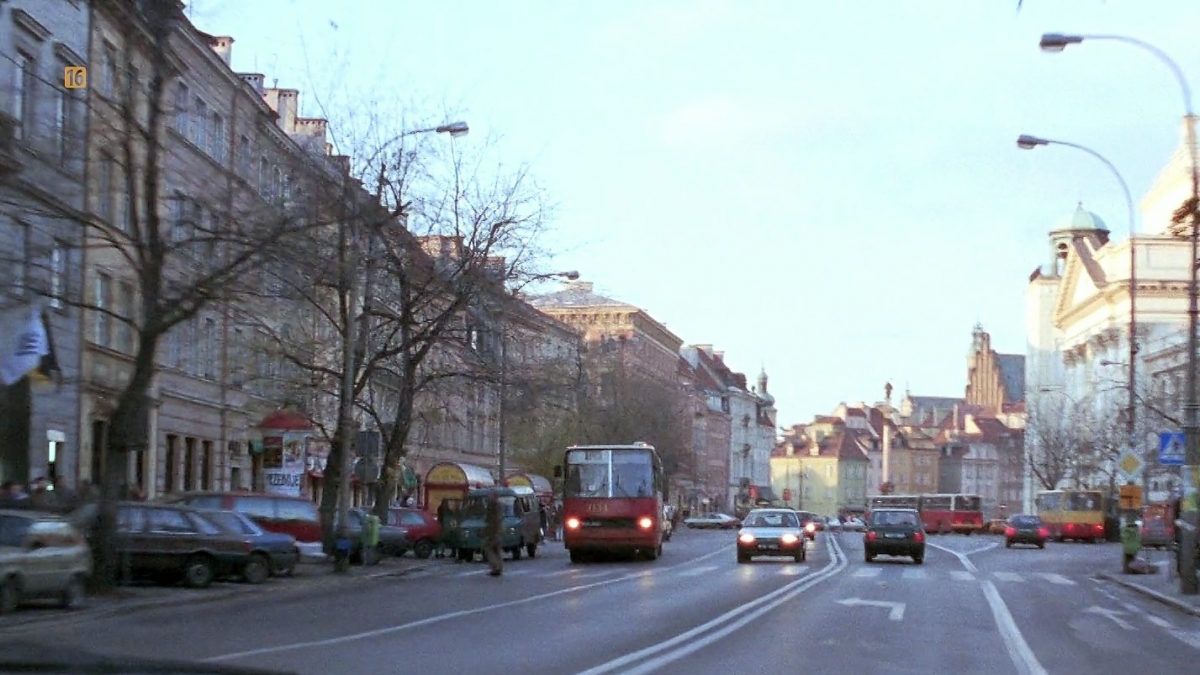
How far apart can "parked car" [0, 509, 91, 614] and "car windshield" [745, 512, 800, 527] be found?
25994 millimetres

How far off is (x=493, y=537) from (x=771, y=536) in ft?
37.1

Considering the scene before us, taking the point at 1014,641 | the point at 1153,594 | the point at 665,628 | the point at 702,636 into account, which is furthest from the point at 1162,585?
the point at 702,636

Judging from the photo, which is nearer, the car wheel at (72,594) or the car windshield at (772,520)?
the car wheel at (72,594)

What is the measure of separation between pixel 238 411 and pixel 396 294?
11651 millimetres

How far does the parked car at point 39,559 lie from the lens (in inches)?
860

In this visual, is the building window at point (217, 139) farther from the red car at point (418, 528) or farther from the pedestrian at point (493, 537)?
the pedestrian at point (493, 537)

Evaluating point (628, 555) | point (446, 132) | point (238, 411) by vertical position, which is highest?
point (446, 132)

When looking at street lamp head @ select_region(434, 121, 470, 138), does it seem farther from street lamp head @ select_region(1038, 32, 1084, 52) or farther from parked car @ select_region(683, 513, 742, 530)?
parked car @ select_region(683, 513, 742, 530)

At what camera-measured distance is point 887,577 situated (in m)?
36.8

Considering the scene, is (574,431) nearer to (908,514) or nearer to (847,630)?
(908,514)

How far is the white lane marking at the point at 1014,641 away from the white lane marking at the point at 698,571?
9.12 metres

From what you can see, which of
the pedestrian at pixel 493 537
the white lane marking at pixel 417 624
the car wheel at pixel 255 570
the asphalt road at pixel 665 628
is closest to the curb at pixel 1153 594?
the asphalt road at pixel 665 628

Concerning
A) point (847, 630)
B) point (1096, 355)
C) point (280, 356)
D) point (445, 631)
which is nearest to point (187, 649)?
point (445, 631)

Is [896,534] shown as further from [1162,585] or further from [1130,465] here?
[1162,585]
